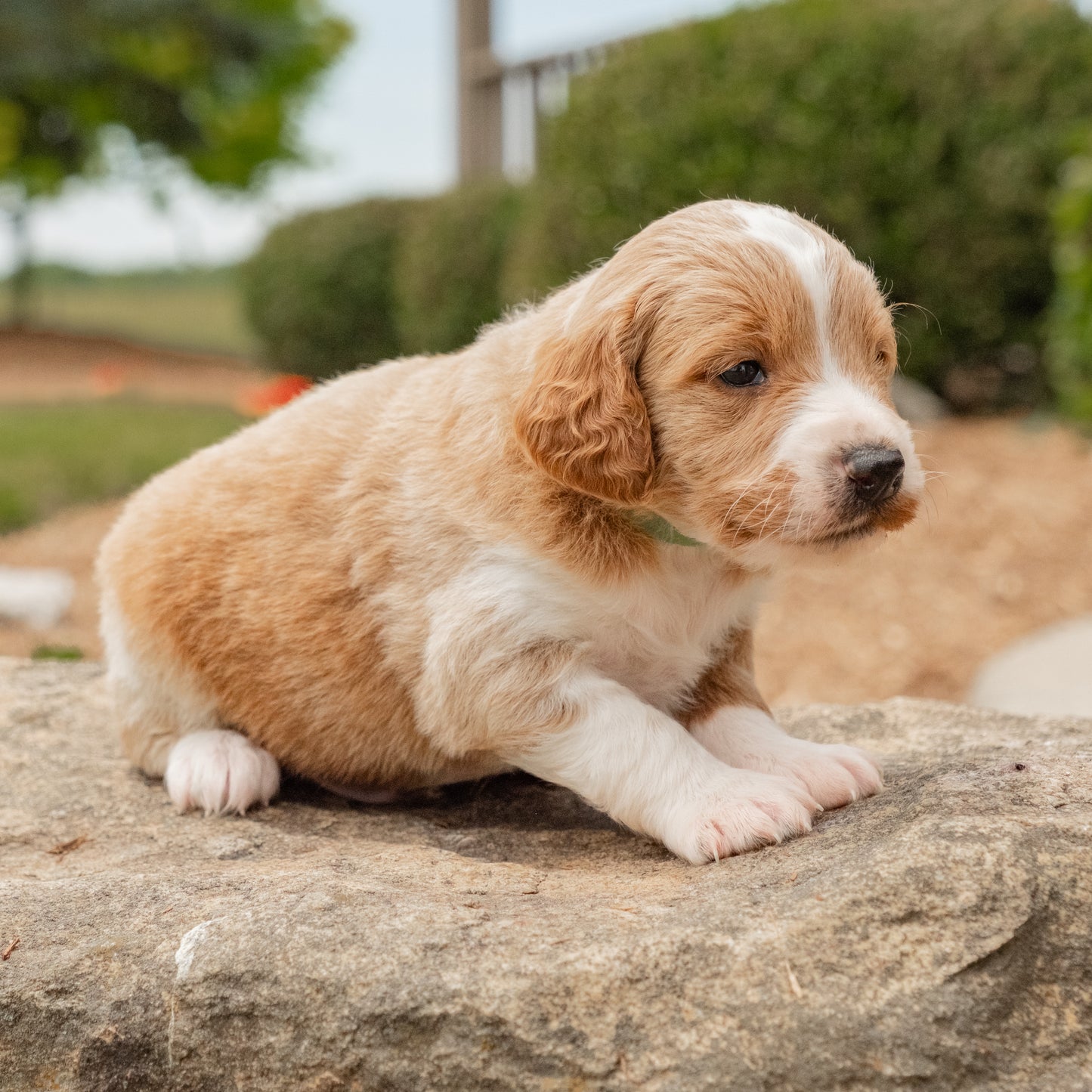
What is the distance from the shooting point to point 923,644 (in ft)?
24.4

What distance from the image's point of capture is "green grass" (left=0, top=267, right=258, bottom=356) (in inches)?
1396

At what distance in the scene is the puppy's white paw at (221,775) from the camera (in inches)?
139

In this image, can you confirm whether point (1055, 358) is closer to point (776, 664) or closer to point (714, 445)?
point (776, 664)

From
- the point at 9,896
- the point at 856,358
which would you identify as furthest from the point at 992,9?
the point at 9,896

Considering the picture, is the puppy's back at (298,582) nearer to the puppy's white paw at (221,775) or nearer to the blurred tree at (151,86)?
the puppy's white paw at (221,775)

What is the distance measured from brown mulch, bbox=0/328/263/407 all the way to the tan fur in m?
19.5

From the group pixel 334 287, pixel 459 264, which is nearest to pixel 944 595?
pixel 459 264

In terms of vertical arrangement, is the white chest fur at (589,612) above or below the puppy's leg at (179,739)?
above

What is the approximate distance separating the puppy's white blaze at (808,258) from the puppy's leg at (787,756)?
952 millimetres

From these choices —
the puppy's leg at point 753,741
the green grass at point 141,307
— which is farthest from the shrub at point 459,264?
the green grass at point 141,307

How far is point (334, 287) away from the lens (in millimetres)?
19312

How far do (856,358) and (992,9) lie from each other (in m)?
8.73

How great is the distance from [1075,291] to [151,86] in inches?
1023

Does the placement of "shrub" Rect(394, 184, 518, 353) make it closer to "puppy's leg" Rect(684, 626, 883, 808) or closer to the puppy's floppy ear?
"puppy's leg" Rect(684, 626, 883, 808)
